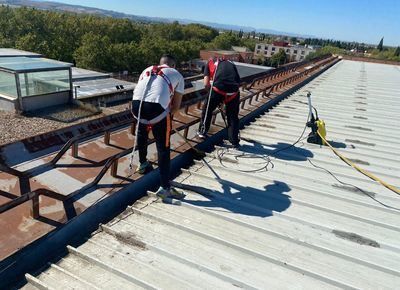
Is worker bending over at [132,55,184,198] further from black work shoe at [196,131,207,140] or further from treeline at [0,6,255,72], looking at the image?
treeline at [0,6,255,72]

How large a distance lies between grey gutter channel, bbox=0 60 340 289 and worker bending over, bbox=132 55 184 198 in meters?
0.36

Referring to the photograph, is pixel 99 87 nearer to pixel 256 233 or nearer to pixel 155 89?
pixel 155 89

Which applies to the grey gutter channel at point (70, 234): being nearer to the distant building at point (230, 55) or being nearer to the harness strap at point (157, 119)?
the harness strap at point (157, 119)

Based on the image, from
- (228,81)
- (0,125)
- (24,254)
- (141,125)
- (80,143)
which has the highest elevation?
(228,81)

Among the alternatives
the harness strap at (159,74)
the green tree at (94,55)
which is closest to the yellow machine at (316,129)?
the harness strap at (159,74)

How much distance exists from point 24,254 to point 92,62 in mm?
51921

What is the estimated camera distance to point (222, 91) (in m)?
5.93

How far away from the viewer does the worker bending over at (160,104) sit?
3.99 meters

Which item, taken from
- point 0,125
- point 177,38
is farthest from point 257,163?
point 177,38

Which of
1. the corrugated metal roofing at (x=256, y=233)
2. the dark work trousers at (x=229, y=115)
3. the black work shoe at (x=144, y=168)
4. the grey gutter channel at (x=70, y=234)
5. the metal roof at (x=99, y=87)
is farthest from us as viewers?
the metal roof at (x=99, y=87)

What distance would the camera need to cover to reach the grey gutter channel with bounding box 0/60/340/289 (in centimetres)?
271

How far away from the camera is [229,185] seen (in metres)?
4.80

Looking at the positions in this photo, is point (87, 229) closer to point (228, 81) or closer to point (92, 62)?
point (228, 81)

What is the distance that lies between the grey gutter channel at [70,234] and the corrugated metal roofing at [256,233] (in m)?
0.13
